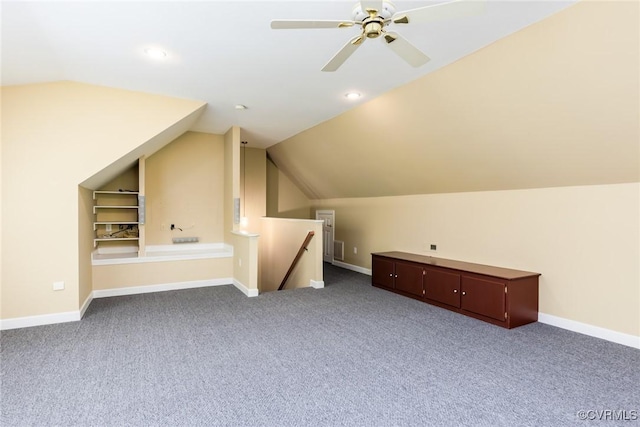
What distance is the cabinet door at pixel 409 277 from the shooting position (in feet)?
16.2

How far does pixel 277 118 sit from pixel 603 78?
163 inches

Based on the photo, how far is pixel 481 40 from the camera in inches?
117

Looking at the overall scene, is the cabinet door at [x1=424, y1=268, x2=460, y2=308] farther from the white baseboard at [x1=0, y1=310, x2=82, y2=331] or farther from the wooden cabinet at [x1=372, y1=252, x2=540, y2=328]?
the white baseboard at [x1=0, y1=310, x2=82, y2=331]

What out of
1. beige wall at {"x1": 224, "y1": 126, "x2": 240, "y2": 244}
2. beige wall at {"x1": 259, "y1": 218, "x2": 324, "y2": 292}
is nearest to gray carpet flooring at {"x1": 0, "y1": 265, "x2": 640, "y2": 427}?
beige wall at {"x1": 259, "y1": 218, "x2": 324, "y2": 292}

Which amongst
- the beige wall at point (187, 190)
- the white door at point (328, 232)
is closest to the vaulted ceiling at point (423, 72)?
the beige wall at point (187, 190)

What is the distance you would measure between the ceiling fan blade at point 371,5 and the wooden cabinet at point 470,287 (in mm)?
3150

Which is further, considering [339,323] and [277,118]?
[277,118]

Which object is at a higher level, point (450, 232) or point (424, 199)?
point (424, 199)

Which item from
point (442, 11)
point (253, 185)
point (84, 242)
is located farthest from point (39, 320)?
point (442, 11)

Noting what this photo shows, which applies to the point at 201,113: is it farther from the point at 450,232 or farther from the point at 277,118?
the point at 450,232

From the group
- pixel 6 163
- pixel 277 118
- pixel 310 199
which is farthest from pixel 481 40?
pixel 310 199

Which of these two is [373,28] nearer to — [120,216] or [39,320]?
[39,320]

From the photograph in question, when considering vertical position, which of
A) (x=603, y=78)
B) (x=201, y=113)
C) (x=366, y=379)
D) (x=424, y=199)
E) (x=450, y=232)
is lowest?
(x=366, y=379)

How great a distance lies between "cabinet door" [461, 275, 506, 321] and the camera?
3.85 metres
